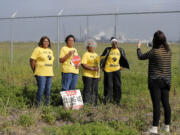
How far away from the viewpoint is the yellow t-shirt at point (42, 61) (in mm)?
5804

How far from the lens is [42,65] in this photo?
19.1 ft

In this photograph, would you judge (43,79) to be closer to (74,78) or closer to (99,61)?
(74,78)

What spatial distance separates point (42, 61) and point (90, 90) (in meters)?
1.15

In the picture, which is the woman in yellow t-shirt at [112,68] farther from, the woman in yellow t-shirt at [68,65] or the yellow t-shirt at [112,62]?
the woman in yellow t-shirt at [68,65]

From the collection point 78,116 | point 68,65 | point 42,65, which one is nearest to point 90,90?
point 68,65

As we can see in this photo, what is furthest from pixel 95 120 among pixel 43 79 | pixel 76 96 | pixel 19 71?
pixel 19 71

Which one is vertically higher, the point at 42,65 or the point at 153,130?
the point at 42,65

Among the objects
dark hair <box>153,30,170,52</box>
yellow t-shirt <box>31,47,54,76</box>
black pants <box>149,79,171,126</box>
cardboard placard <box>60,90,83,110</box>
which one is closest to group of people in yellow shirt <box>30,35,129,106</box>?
yellow t-shirt <box>31,47,54,76</box>

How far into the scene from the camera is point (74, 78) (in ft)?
20.0

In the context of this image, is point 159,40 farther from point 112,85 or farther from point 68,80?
point 68,80

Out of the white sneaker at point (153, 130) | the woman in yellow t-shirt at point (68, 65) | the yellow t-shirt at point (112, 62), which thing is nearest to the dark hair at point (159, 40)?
the white sneaker at point (153, 130)

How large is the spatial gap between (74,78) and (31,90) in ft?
5.45

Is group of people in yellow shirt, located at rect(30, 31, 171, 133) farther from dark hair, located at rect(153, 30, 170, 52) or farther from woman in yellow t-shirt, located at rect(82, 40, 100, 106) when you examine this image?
dark hair, located at rect(153, 30, 170, 52)

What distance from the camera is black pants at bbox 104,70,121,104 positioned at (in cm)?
620
